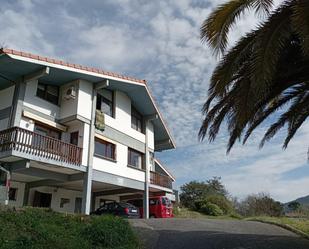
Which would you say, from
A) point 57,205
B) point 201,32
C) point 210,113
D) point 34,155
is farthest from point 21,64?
point 201,32

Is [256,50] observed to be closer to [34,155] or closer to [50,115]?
[34,155]

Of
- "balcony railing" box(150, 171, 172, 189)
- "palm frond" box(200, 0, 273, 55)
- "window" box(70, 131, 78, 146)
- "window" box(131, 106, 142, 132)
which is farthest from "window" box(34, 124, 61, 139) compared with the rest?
"palm frond" box(200, 0, 273, 55)

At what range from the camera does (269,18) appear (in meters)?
7.48

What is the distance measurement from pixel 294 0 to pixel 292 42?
1.47 meters

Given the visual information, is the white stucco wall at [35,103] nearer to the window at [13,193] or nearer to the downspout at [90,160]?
the downspout at [90,160]

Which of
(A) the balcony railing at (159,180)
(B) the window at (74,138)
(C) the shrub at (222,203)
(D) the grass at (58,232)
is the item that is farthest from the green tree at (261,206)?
(D) the grass at (58,232)

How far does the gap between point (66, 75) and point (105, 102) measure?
3707 millimetres

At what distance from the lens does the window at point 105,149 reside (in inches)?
827

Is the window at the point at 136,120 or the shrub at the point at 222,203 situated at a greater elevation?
the window at the point at 136,120

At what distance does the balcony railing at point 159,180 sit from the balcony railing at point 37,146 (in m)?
8.44

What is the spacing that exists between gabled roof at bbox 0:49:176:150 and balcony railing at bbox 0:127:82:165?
316cm

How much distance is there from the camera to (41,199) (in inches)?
814

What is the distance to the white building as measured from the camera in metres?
16.7

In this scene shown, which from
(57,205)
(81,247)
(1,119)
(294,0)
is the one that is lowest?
(81,247)
